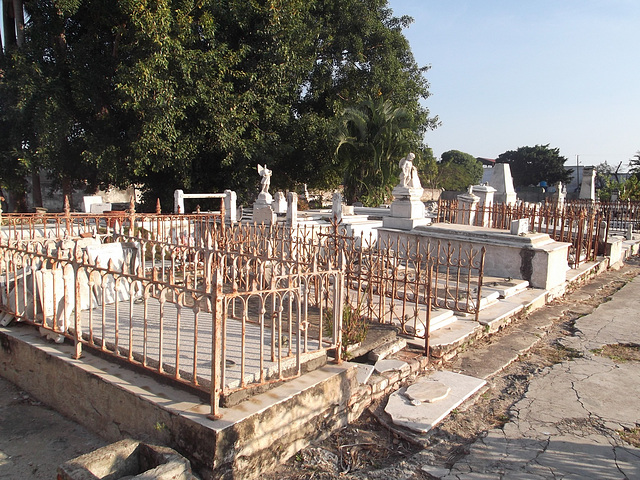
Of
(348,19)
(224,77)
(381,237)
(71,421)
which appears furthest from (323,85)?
(71,421)

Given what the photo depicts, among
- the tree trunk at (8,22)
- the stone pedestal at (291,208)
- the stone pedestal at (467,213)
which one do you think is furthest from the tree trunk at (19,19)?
the stone pedestal at (467,213)

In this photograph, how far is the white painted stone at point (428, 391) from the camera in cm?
448

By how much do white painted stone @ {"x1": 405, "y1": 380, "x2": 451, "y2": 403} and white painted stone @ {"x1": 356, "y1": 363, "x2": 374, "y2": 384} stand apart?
1.39 ft

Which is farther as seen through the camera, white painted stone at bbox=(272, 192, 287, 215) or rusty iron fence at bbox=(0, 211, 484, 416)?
white painted stone at bbox=(272, 192, 287, 215)

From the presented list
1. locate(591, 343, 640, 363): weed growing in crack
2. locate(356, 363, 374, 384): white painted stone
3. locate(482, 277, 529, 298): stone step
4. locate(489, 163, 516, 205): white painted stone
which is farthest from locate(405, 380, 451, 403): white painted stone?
locate(489, 163, 516, 205): white painted stone

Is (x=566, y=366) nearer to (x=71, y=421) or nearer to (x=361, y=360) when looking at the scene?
(x=361, y=360)

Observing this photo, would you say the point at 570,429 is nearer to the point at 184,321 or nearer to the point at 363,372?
the point at 363,372

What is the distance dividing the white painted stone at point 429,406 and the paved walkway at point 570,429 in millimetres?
425

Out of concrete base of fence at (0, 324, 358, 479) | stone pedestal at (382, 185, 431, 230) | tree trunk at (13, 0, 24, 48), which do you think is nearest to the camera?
concrete base of fence at (0, 324, 358, 479)

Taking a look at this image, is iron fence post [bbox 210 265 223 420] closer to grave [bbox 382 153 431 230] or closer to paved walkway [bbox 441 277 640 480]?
paved walkway [bbox 441 277 640 480]

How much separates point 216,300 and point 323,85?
1960 cm

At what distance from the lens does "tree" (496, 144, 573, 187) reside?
56125mm

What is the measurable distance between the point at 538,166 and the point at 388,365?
59116mm

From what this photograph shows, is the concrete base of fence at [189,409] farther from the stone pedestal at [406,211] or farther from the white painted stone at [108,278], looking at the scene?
A: the stone pedestal at [406,211]
